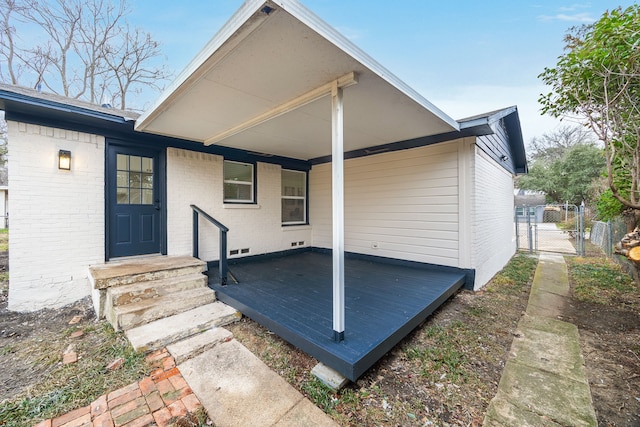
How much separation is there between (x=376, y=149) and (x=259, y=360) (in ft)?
14.3

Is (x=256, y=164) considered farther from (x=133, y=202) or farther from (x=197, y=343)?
(x=197, y=343)

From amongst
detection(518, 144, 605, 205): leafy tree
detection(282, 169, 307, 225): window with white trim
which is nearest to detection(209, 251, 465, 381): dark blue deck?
detection(282, 169, 307, 225): window with white trim

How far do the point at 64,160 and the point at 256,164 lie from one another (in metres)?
3.10

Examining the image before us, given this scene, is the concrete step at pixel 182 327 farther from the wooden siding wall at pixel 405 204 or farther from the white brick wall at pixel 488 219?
the white brick wall at pixel 488 219

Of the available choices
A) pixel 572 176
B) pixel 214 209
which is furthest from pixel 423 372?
pixel 572 176

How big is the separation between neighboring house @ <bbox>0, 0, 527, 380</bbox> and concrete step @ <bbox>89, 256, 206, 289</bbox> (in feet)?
1.11

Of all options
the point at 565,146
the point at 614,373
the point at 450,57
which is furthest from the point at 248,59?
the point at 565,146

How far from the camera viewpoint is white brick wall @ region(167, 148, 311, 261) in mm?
4570

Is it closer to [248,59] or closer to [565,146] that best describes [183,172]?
[248,59]

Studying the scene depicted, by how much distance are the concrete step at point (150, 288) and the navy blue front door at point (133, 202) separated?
1.18m

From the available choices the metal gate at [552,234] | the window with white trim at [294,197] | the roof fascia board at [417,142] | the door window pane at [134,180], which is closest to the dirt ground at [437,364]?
the door window pane at [134,180]

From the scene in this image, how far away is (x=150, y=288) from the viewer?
327 cm

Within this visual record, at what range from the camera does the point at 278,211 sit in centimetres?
620

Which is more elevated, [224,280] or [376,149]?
[376,149]
